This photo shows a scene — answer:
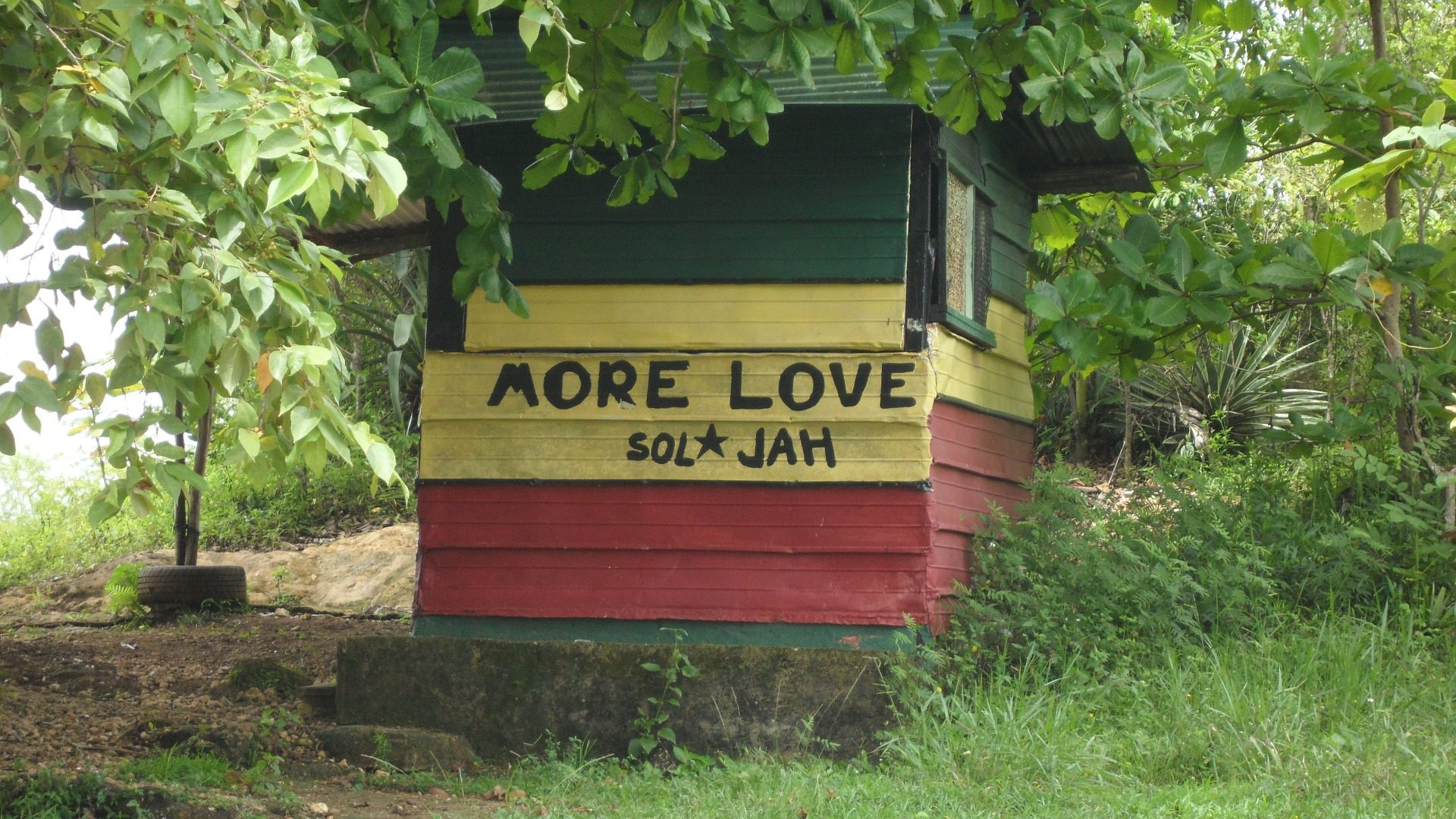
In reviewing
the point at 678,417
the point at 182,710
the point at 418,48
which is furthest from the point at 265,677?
the point at 418,48

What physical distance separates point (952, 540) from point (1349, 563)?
2.11 m

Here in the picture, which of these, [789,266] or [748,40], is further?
[789,266]

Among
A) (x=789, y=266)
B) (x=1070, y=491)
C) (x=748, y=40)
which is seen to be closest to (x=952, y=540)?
(x=1070, y=491)

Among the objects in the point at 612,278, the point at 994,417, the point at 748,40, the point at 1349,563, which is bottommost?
the point at 1349,563

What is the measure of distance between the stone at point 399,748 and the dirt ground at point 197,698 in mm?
115

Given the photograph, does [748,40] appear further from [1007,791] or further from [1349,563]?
[1349,563]

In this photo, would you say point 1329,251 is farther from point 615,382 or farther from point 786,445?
point 615,382

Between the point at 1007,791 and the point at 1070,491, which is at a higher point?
the point at 1070,491

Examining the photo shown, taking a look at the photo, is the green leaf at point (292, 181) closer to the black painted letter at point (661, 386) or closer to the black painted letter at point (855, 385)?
the black painted letter at point (661, 386)

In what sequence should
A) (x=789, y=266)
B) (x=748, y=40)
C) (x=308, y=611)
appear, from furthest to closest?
(x=308, y=611) < (x=789, y=266) < (x=748, y=40)

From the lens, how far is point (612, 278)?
21.6 feet

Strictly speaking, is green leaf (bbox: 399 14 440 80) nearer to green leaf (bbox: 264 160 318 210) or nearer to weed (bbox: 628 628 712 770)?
green leaf (bbox: 264 160 318 210)

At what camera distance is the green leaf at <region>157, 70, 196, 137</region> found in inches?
117

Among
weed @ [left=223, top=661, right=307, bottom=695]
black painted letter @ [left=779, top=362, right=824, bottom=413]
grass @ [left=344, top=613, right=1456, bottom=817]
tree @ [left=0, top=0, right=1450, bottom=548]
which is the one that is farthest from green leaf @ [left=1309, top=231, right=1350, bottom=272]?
weed @ [left=223, top=661, right=307, bottom=695]
